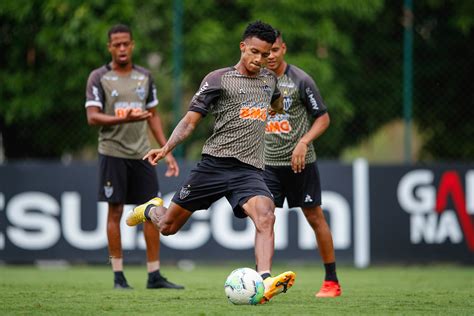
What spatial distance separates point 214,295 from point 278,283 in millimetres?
1499

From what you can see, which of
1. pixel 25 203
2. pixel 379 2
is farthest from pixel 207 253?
pixel 379 2

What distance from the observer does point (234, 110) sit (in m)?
8.08

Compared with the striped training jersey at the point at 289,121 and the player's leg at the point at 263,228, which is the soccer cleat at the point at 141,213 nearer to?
the striped training jersey at the point at 289,121

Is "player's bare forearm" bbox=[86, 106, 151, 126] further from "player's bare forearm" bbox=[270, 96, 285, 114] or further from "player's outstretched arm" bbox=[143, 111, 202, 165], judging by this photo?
"player's outstretched arm" bbox=[143, 111, 202, 165]

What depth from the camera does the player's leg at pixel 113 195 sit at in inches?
393

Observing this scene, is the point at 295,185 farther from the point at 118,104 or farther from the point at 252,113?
the point at 118,104

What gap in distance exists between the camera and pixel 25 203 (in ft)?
46.0

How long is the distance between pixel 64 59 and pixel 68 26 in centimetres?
49

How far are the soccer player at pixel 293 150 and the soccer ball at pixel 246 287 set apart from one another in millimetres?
1648

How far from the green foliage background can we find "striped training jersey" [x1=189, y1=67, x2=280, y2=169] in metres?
6.60

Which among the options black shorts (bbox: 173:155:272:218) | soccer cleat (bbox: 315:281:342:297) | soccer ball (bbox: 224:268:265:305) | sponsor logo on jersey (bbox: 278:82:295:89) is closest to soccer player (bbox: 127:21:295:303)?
black shorts (bbox: 173:155:272:218)

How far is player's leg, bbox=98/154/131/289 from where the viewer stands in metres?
9.98

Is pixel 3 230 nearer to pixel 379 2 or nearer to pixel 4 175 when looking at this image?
pixel 4 175

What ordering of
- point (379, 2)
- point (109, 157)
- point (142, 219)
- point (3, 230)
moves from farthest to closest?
1. point (379, 2)
2. point (3, 230)
3. point (109, 157)
4. point (142, 219)
